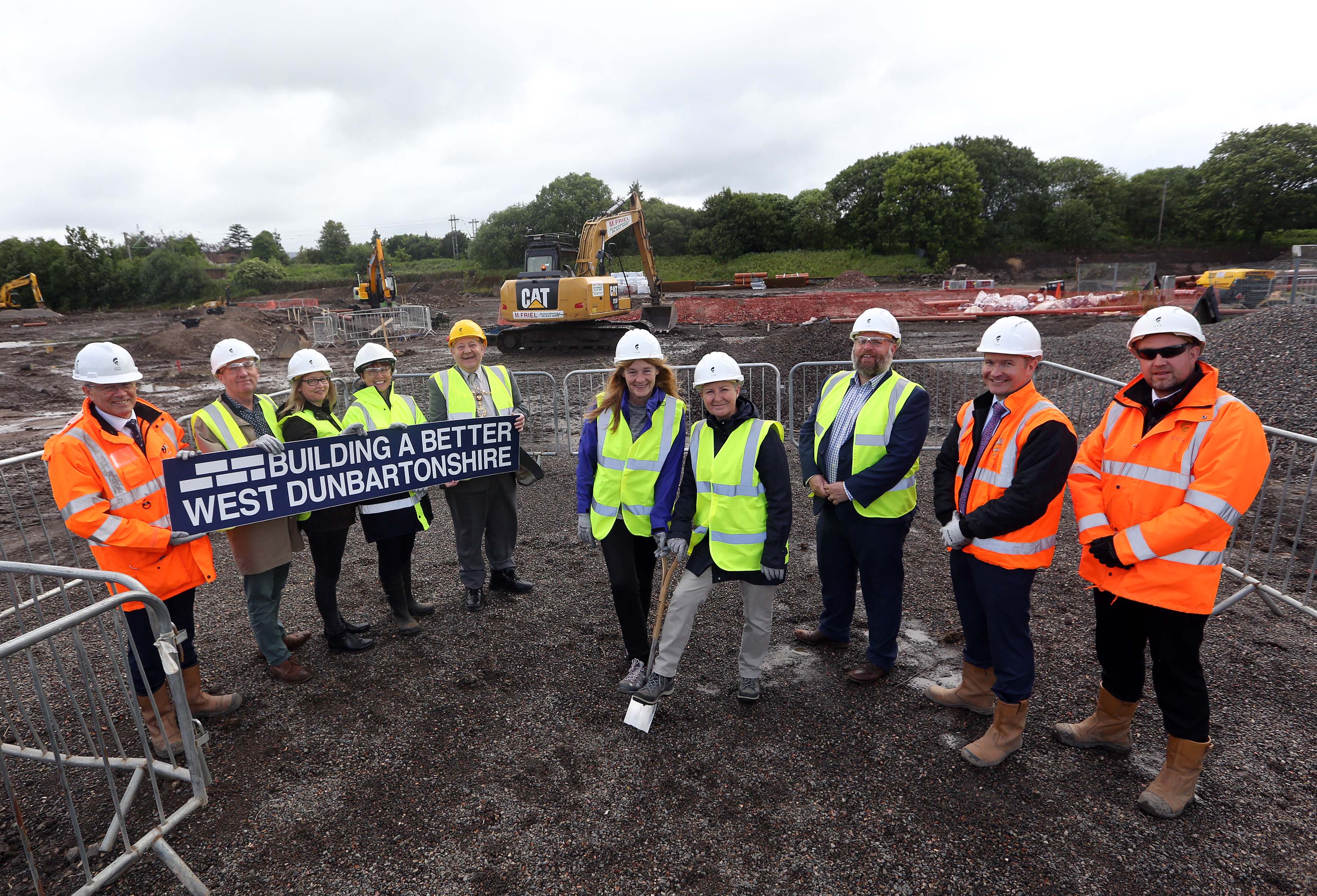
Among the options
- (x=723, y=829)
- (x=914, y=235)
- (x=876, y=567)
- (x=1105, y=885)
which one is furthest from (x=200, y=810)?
(x=914, y=235)

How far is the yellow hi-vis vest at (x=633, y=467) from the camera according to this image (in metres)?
4.04

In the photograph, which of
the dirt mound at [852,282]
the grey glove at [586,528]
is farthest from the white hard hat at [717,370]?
the dirt mound at [852,282]

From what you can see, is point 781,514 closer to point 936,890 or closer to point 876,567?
point 876,567

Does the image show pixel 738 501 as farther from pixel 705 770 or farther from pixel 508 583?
pixel 508 583

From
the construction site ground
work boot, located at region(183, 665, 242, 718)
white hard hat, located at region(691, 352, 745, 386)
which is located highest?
white hard hat, located at region(691, 352, 745, 386)

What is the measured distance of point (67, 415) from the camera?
49.2ft

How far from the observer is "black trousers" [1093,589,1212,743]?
10.1 ft

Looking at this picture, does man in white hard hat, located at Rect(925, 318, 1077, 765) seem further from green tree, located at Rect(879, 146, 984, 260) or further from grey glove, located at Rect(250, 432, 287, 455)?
green tree, located at Rect(879, 146, 984, 260)

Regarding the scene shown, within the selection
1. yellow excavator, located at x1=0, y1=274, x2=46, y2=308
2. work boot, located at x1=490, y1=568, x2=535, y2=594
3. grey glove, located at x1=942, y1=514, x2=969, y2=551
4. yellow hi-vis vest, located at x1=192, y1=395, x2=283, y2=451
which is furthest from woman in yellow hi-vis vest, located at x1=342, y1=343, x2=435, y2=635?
yellow excavator, located at x1=0, y1=274, x2=46, y2=308

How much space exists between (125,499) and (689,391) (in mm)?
8028

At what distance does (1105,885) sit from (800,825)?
1261 millimetres

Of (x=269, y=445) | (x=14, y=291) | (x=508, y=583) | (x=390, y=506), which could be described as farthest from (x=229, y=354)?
(x=14, y=291)

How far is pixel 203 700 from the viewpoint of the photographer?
415cm

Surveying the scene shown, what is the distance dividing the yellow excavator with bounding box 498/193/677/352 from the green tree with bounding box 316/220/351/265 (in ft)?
214
